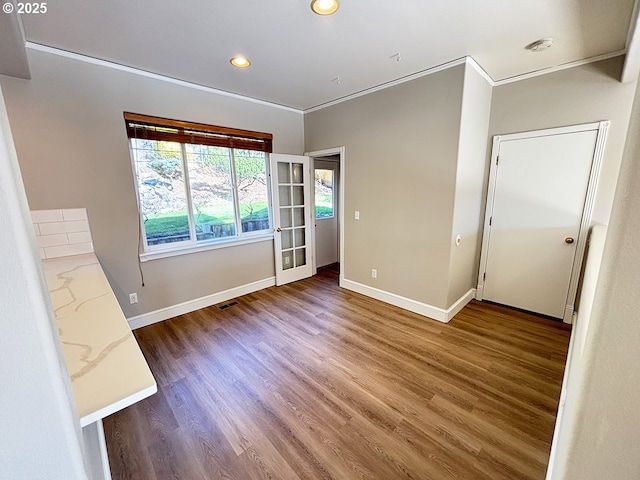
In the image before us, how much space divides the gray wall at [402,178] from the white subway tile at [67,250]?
9.38 feet

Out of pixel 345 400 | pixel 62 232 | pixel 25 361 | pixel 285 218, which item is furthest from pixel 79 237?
pixel 345 400

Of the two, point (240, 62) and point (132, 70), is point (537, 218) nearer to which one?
point (240, 62)

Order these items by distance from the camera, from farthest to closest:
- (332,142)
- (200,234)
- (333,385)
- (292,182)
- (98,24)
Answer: (292,182) < (332,142) < (200,234) < (333,385) < (98,24)

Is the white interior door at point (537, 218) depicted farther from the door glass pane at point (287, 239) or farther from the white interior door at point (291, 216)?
the door glass pane at point (287, 239)


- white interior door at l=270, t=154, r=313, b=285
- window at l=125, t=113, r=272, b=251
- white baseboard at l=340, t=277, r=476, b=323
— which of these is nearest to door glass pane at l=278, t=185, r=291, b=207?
white interior door at l=270, t=154, r=313, b=285

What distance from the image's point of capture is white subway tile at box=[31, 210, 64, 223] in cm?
222

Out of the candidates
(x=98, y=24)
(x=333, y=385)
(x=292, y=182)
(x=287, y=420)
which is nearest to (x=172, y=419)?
(x=287, y=420)

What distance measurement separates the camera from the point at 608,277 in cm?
50

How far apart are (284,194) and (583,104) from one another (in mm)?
3421

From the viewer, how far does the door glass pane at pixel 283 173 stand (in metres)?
3.86

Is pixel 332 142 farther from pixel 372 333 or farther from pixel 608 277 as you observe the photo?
pixel 608 277

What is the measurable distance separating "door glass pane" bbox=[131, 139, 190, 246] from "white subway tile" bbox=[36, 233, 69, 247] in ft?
2.09

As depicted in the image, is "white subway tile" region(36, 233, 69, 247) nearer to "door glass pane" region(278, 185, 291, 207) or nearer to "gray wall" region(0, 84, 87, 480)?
"door glass pane" region(278, 185, 291, 207)

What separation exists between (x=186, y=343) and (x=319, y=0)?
296cm
